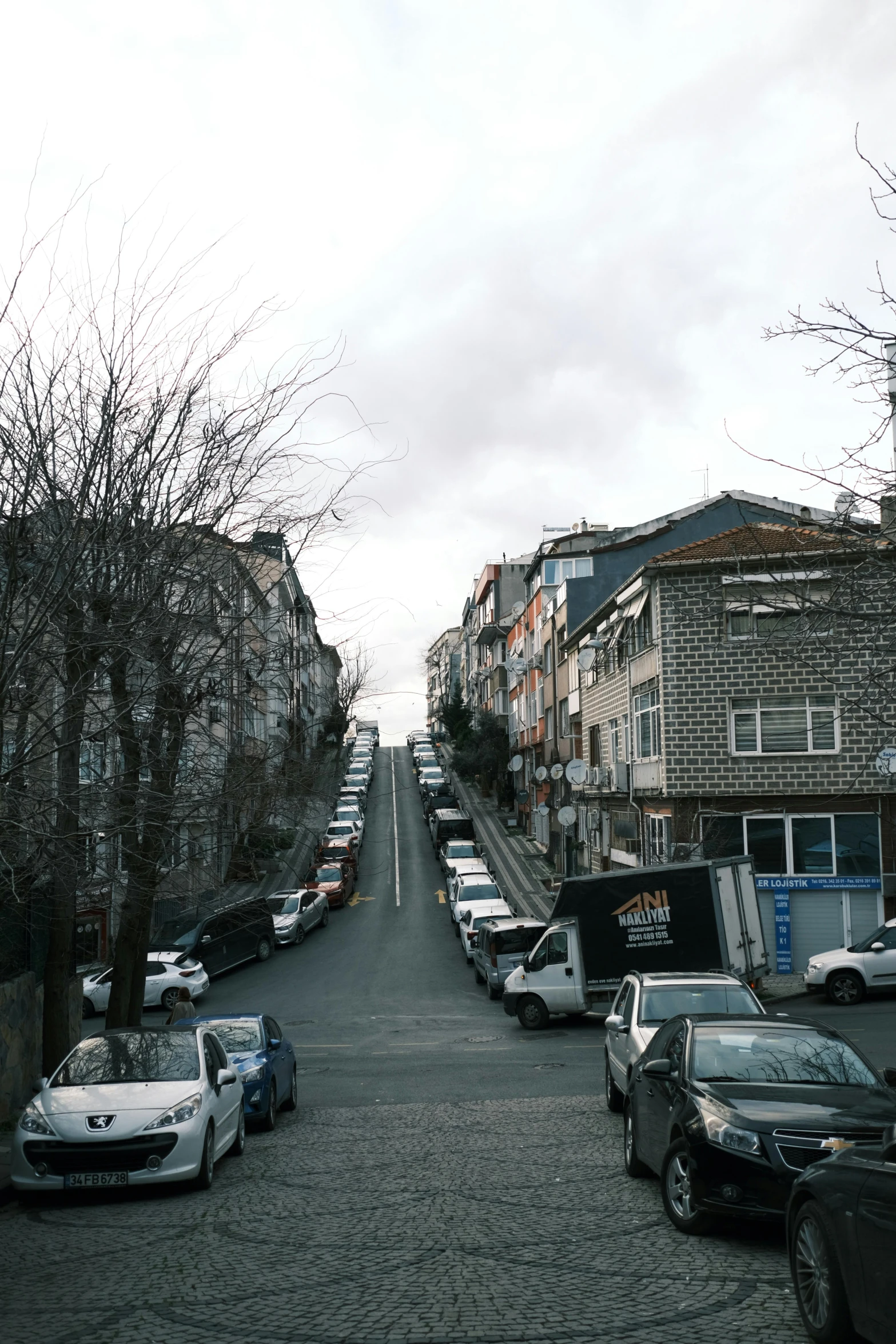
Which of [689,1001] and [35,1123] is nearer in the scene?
[35,1123]

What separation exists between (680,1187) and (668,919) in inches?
526

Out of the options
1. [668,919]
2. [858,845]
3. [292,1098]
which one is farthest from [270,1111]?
[858,845]

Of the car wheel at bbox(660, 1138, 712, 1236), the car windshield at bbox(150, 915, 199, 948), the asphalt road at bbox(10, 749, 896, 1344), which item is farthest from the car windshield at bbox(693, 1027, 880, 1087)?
the car windshield at bbox(150, 915, 199, 948)

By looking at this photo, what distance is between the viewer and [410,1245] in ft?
25.8

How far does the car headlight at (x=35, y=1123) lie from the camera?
10141 mm

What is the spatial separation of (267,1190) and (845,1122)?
527 cm

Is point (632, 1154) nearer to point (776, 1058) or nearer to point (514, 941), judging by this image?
point (776, 1058)

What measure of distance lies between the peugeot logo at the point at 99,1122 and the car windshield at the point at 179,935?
20885 millimetres

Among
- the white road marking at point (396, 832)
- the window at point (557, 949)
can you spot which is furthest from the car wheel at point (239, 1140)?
the white road marking at point (396, 832)

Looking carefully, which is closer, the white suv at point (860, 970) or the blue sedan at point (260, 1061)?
the blue sedan at point (260, 1061)

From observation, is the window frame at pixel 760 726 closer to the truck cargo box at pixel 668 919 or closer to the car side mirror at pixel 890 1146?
the truck cargo box at pixel 668 919

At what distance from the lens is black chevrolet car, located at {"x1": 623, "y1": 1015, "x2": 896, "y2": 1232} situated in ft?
24.0

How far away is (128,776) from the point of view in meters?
12.7

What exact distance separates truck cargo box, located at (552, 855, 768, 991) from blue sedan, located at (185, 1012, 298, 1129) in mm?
8178
